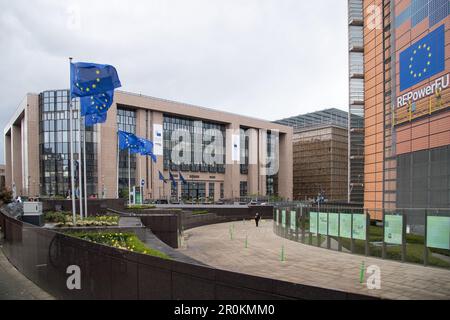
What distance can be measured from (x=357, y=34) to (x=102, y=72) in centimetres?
4849

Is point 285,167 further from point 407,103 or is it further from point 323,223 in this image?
point 323,223

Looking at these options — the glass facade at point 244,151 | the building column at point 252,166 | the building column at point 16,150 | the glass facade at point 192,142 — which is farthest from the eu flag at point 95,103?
the building column at point 16,150

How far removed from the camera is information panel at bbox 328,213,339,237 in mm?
20312

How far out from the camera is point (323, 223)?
2164cm

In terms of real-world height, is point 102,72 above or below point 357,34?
below

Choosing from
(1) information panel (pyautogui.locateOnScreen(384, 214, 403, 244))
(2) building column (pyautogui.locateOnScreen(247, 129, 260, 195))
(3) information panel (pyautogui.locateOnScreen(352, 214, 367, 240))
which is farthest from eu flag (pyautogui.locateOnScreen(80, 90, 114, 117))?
(2) building column (pyautogui.locateOnScreen(247, 129, 260, 195))

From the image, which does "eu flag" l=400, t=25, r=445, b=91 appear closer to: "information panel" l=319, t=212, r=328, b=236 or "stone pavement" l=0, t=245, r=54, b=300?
"information panel" l=319, t=212, r=328, b=236

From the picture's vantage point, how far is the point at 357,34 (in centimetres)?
5653

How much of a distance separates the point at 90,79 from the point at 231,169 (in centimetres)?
8569

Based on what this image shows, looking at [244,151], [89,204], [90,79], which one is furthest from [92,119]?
[244,151]

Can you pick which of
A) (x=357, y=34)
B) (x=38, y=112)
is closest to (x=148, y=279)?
(x=357, y=34)

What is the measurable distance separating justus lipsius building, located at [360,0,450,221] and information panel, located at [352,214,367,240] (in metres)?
11.0

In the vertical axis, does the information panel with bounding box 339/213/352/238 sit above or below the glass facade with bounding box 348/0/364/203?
below

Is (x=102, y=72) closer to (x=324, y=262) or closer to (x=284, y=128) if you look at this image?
(x=324, y=262)
